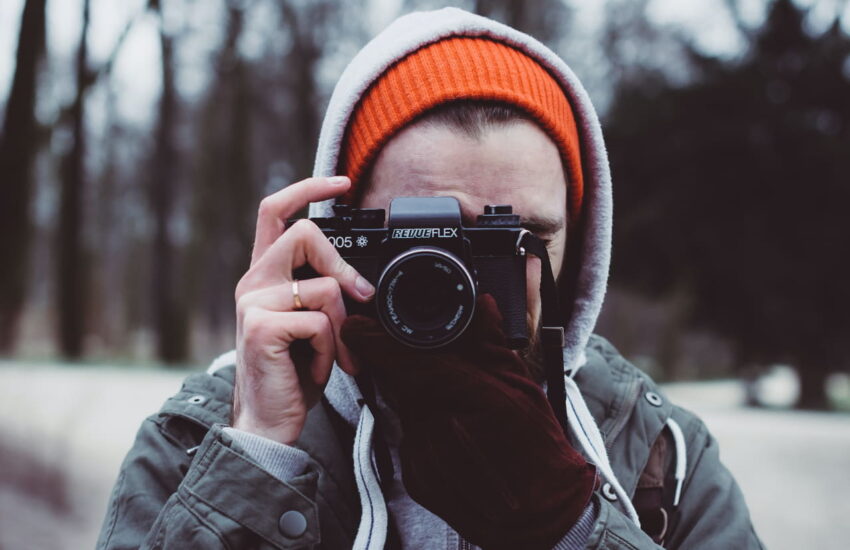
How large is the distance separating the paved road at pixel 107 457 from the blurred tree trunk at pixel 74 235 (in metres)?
3.88

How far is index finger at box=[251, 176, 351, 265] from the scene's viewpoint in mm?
1464

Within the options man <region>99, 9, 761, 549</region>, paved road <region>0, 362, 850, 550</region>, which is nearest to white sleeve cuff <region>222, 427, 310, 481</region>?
man <region>99, 9, 761, 549</region>

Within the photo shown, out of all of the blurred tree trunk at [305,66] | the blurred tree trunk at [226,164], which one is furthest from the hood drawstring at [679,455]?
the blurred tree trunk at [226,164]

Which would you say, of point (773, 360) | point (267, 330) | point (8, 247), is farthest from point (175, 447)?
point (773, 360)

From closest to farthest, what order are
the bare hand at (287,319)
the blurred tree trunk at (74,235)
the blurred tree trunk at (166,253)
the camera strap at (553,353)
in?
the bare hand at (287,319) → the camera strap at (553,353) → the blurred tree trunk at (74,235) → the blurred tree trunk at (166,253)

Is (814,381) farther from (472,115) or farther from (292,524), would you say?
(292,524)

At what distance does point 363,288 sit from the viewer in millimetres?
1422

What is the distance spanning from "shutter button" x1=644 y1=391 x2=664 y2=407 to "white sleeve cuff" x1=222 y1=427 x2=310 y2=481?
29.5 inches

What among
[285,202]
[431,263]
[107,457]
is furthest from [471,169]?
[107,457]

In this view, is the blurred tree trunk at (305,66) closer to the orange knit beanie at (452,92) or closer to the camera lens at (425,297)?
the orange knit beanie at (452,92)

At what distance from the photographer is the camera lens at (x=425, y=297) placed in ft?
4.25

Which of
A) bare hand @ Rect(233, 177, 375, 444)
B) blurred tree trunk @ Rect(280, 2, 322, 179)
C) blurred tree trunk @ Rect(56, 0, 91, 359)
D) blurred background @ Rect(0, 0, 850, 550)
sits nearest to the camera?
bare hand @ Rect(233, 177, 375, 444)

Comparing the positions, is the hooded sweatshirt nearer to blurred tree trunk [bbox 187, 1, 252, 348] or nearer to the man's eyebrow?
the man's eyebrow

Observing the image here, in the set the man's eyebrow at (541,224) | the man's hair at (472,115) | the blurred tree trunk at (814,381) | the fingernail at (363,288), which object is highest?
the man's hair at (472,115)
